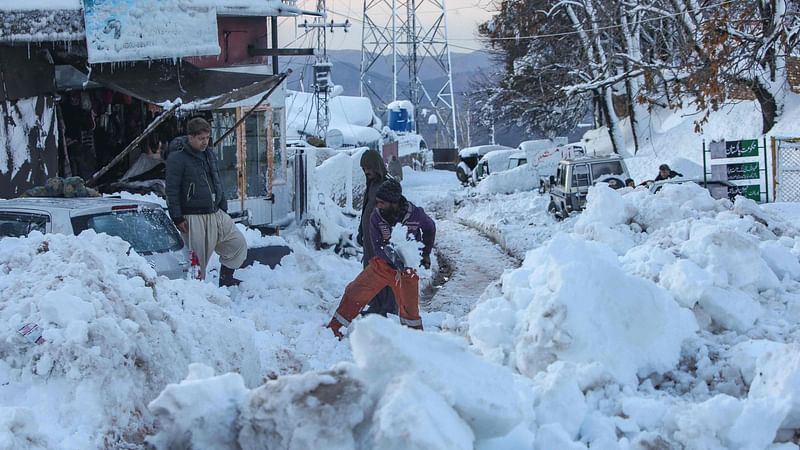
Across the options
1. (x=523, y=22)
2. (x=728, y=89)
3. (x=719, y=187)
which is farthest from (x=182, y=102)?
(x=523, y=22)

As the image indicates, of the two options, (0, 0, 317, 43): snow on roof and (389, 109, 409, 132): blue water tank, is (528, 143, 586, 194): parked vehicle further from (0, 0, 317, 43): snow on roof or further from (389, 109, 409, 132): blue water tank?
(0, 0, 317, 43): snow on roof

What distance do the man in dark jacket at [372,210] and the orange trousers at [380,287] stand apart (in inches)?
23.2

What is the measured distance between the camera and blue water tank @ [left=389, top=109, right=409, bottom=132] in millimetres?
48181

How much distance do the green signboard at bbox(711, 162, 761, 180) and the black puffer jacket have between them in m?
12.6

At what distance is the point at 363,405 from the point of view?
370cm

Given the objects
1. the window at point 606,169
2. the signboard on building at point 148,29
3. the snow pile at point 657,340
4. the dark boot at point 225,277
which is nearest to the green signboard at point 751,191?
the window at point 606,169

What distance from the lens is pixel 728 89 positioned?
23141 mm

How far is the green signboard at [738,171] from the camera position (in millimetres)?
18906

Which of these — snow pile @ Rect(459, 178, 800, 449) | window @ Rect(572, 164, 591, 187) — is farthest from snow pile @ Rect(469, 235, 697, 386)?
window @ Rect(572, 164, 591, 187)

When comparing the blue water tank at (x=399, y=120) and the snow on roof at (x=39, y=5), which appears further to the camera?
the blue water tank at (x=399, y=120)

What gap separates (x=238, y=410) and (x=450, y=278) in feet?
34.2

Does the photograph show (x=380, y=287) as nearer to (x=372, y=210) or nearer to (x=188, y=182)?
(x=372, y=210)

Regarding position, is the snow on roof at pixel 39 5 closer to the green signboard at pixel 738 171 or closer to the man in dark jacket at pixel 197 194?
the man in dark jacket at pixel 197 194

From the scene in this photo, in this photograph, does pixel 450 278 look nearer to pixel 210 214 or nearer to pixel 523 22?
pixel 210 214
